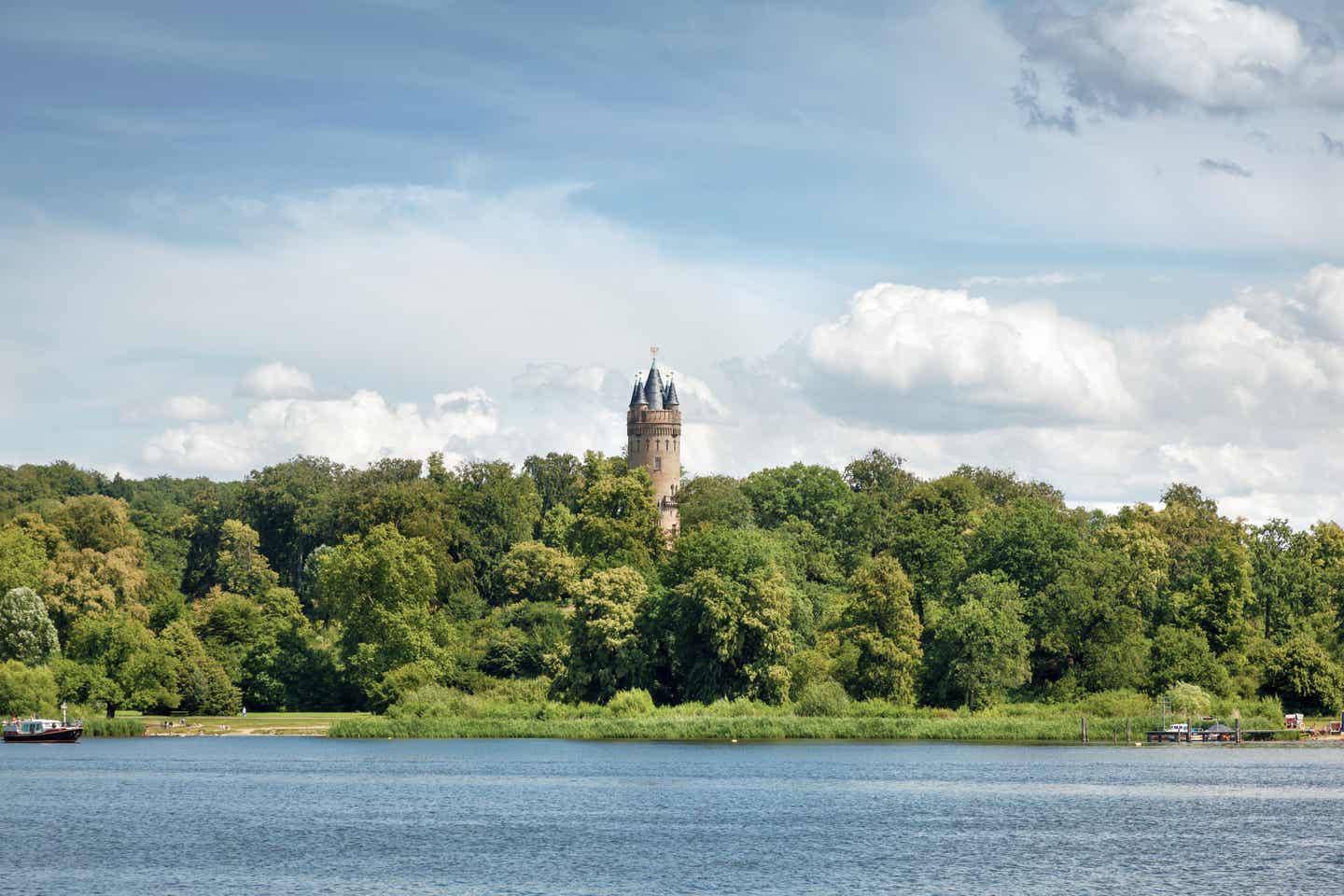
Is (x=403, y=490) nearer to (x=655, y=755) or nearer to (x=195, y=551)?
(x=195, y=551)

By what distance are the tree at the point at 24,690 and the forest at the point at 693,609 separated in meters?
0.14

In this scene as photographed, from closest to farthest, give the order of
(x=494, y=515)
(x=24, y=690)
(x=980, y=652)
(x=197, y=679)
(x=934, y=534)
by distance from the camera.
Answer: (x=980, y=652) < (x=24, y=690) < (x=197, y=679) < (x=934, y=534) < (x=494, y=515)

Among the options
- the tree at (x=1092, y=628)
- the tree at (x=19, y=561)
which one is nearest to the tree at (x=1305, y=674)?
the tree at (x=1092, y=628)

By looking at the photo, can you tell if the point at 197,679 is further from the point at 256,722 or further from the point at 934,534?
the point at 934,534

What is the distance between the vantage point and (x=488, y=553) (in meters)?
140

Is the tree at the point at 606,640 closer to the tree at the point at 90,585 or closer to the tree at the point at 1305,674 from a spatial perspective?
the tree at the point at 90,585


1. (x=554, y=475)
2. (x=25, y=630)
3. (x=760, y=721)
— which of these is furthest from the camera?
(x=554, y=475)

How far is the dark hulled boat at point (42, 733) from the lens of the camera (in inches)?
3841

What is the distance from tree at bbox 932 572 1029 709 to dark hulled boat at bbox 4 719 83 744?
176 ft

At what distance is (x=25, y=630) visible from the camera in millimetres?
108938

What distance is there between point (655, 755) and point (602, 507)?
49.4 m

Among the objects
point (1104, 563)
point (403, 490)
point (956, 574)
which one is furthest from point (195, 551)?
point (1104, 563)

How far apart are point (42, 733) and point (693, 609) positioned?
40.7m

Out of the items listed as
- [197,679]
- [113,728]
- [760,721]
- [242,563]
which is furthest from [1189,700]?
[242,563]
